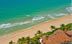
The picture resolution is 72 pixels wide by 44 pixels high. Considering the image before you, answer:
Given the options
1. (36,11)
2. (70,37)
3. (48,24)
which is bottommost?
(70,37)

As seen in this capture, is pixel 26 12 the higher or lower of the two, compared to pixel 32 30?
higher

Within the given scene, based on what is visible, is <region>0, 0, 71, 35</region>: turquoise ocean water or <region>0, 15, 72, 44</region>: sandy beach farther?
<region>0, 0, 71, 35</region>: turquoise ocean water

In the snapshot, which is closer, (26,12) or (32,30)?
(32,30)

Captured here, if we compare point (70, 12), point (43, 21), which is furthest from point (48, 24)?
point (70, 12)

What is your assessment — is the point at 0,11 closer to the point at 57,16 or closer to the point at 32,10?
the point at 32,10

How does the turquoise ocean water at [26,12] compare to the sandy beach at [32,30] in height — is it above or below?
above

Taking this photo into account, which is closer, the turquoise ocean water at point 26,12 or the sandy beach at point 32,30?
the sandy beach at point 32,30

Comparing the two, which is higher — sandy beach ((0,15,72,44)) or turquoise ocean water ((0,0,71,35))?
turquoise ocean water ((0,0,71,35))

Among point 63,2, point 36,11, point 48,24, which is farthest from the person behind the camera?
point 63,2
